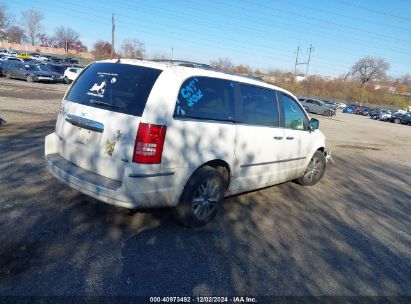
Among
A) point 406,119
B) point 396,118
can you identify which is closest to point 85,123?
point 406,119

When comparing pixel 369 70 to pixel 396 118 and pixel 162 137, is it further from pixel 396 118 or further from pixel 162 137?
pixel 162 137

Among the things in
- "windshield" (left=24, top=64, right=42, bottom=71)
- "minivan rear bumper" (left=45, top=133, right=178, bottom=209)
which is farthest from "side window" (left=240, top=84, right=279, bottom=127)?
"windshield" (left=24, top=64, right=42, bottom=71)

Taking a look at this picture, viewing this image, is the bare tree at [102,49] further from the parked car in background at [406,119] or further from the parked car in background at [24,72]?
the parked car in background at [406,119]

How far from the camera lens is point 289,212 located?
4816mm

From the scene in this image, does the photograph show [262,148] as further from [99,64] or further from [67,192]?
[67,192]

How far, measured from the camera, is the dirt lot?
282cm

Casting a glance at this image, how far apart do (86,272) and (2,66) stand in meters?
29.4

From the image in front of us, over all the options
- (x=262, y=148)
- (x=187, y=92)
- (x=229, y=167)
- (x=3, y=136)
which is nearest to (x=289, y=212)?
(x=262, y=148)

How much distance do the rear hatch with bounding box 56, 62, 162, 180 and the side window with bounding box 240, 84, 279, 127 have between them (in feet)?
4.44

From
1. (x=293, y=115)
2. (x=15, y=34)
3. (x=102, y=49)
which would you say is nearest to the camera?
(x=293, y=115)

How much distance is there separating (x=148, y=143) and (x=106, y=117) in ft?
1.91

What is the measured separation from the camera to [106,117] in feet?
11.1

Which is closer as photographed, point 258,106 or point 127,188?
point 127,188

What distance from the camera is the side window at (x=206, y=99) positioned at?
3471mm
